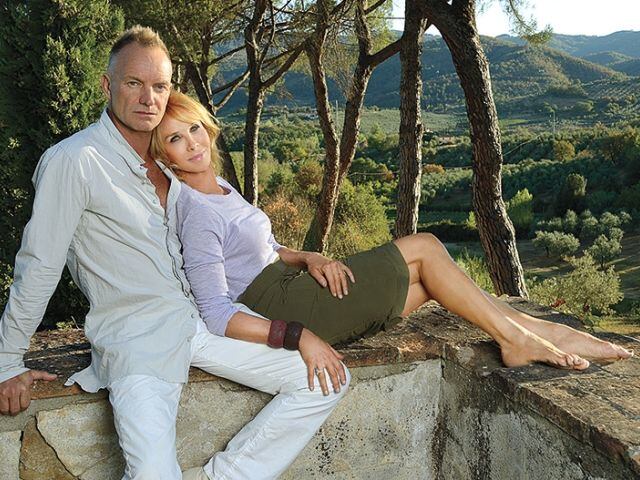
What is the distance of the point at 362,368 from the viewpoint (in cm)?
215

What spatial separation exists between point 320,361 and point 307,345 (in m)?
0.06

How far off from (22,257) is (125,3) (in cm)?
750

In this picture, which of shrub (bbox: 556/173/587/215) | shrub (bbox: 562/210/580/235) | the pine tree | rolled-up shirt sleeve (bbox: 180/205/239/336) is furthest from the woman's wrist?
shrub (bbox: 556/173/587/215)

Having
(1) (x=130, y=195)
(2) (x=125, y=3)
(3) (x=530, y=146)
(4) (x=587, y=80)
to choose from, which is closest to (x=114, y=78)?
(1) (x=130, y=195)

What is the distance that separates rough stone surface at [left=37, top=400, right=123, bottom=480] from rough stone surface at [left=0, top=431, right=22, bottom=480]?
0.24ft

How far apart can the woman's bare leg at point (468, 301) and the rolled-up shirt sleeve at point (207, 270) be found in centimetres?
59

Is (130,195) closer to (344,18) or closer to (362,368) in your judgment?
(362,368)

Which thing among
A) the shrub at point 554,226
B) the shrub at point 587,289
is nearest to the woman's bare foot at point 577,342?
the shrub at point 587,289

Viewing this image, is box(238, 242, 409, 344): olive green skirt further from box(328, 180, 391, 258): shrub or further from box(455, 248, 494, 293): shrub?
box(328, 180, 391, 258): shrub

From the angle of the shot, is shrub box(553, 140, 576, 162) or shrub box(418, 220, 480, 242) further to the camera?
shrub box(553, 140, 576, 162)

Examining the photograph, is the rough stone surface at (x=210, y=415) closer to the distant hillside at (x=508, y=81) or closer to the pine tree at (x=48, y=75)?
the pine tree at (x=48, y=75)

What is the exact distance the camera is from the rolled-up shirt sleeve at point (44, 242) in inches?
69.2

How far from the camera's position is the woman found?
6.73 ft

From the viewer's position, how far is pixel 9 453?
1.89 meters
